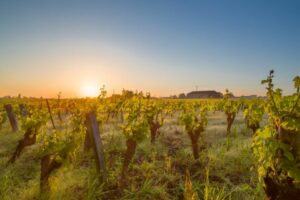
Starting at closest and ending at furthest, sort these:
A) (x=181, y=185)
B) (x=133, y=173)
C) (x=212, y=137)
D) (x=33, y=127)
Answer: (x=181, y=185) → (x=133, y=173) → (x=33, y=127) → (x=212, y=137)

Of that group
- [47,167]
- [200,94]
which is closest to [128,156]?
[47,167]

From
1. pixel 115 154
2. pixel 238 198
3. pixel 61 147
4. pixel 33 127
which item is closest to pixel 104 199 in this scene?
pixel 61 147

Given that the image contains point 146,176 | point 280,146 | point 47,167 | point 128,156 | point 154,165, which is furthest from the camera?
point 154,165

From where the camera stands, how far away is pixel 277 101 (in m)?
4.39

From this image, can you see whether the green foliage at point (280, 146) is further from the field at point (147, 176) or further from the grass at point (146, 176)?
the field at point (147, 176)

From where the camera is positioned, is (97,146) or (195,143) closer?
(97,146)

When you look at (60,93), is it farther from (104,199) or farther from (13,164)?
(104,199)

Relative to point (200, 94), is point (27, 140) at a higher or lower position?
lower

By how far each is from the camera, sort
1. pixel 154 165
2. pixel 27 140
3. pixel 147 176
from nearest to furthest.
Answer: pixel 147 176 → pixel 154 165 → pixel 27 140

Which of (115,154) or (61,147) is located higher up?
(61,147)

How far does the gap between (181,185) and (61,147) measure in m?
2.85

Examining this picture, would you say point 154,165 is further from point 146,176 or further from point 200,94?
point 200,94

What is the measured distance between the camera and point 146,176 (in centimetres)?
789

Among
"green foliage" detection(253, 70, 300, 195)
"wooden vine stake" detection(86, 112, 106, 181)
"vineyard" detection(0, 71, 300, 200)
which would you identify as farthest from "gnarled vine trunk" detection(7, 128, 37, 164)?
"green foliage" detection(253, 70, 300, 195)
